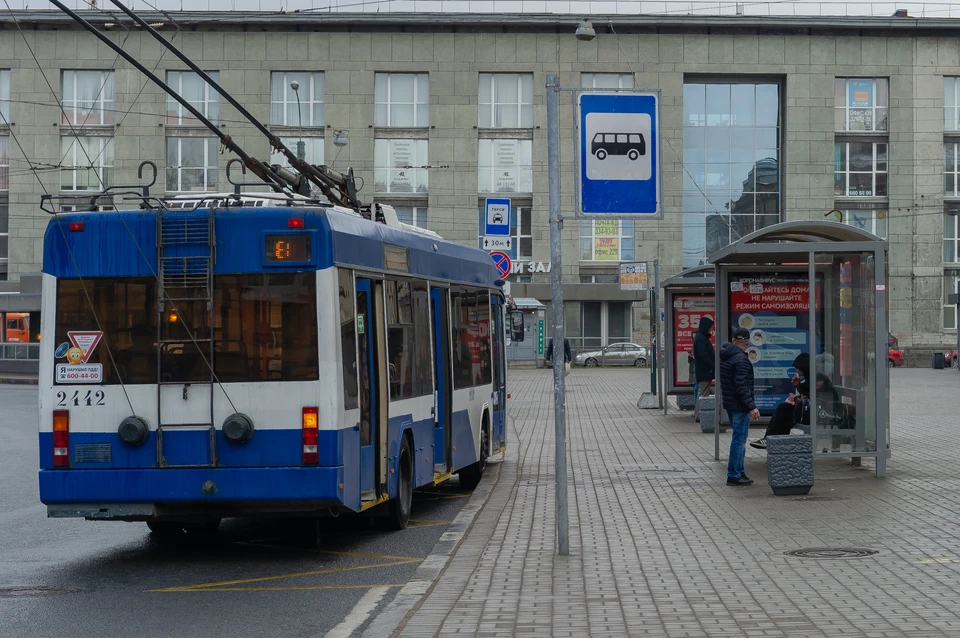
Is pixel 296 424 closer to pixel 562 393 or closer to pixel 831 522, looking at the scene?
pixel 562 393

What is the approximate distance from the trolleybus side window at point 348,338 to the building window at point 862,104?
182 ft

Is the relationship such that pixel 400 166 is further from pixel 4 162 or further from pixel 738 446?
pixel 738 446

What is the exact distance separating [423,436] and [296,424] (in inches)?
120

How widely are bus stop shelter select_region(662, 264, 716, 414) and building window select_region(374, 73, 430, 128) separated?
119 ft

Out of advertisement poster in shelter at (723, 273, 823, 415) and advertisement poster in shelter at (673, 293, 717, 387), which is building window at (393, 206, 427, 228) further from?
advertisement poster in shelter at (723, 273, 823, 415)

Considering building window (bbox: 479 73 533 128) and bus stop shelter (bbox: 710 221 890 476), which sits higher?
building window (bbox: 479 73 533 128)

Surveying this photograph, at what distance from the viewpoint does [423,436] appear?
12578mm

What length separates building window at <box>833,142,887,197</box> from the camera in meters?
62.2

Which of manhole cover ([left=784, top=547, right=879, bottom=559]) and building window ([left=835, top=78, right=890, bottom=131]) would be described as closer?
manhole cover ([left=784, top=547, right=879, bottom=559])

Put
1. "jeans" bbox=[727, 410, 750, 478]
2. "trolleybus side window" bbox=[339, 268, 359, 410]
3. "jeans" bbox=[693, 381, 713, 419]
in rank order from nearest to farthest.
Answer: "trolleybus side window" bbox=[339, 268, 359, 410]
"jeans" bbox=[727, 410, 750, 478]
"jeans" bbox=[693, 381, 713, 419]

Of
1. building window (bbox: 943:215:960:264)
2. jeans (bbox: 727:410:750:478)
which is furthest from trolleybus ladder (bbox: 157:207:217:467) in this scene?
building window (bbox: 943:215:960:264)

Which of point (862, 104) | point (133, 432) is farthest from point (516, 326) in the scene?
point (862, 104)

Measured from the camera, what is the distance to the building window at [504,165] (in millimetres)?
61594

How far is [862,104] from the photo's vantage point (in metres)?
62.1
